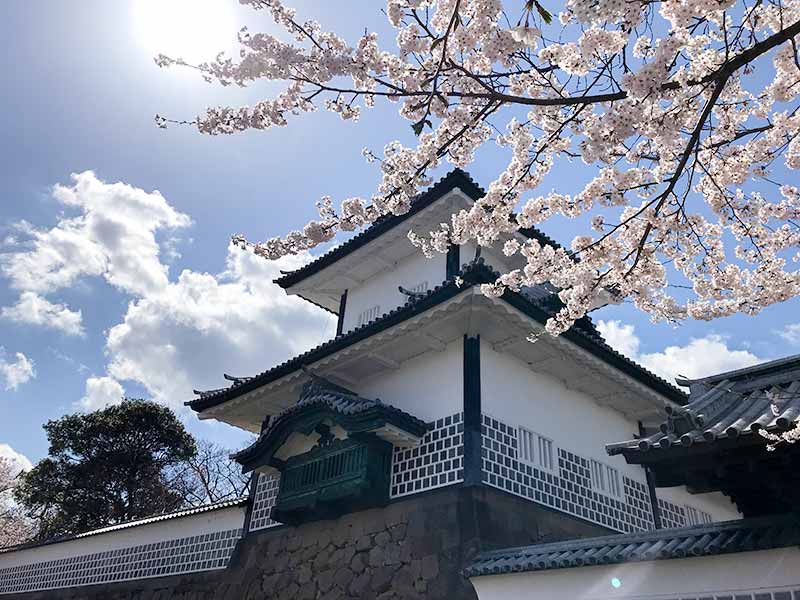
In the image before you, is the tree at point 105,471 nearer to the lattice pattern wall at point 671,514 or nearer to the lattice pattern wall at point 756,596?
the lattice pattern wall at point 671,514

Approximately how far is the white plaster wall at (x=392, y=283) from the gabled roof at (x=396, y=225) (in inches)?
29.5

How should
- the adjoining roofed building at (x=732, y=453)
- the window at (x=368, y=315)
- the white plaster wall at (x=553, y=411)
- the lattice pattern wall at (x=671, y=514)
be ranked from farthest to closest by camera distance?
the window at (x=368, y=315), the lattice pattern wall at (x=671, y=514), the white plaster wall at (x=553, y=411), the adjoining roofed building at (x=732, y=453)

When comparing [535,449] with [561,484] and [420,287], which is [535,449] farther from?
[420,287]

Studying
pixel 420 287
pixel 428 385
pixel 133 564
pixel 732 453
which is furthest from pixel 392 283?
pixel 133 564

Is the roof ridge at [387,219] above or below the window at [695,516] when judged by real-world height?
above

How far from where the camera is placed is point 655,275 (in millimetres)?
5031

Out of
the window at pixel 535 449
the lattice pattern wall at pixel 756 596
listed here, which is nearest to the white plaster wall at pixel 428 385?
the window at pixel 535 449

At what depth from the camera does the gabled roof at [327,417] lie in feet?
23.6

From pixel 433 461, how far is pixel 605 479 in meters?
2.90

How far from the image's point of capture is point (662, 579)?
487 centimetres

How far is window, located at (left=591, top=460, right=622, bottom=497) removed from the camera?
8.48 metres

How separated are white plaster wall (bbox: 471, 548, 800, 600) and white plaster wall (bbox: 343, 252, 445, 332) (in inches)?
193

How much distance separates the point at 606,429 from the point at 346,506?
415 cm

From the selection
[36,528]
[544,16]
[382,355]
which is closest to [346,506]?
[382,355]
